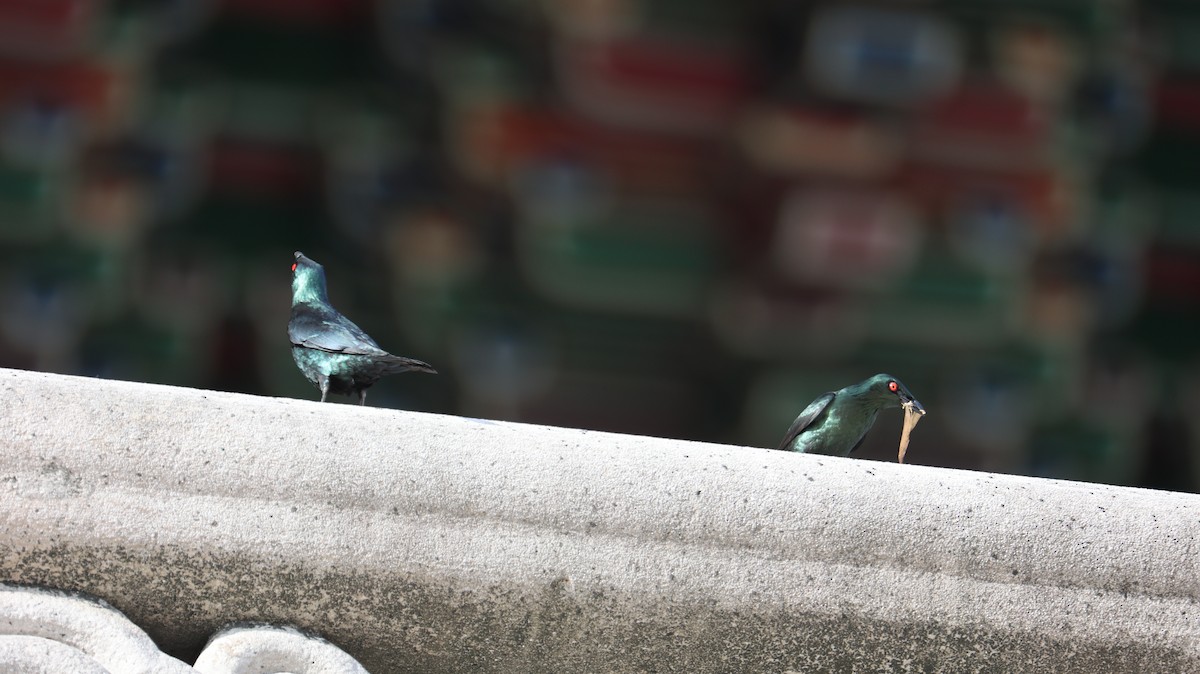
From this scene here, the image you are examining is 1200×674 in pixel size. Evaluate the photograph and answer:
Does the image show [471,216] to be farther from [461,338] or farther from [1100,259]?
[1100,259]

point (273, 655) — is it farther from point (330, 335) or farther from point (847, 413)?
point (847, 413)

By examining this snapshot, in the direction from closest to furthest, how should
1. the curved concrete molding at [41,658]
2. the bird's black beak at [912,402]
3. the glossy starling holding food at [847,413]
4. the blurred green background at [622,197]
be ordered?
the curved concrete molding at [41,658]
the bird's black beak at [912,402]
the glossy starling holding food at [847,413]
the blurred green background at [622,197]

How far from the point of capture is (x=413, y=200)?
7.59 feet

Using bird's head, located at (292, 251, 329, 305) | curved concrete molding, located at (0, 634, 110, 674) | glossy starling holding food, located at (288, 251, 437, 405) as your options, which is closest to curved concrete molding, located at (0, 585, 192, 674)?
curved concrete molding, located at (0, 634, 110, 674)

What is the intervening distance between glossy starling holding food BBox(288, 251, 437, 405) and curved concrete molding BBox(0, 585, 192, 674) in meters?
0.53

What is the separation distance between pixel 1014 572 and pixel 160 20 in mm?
1685

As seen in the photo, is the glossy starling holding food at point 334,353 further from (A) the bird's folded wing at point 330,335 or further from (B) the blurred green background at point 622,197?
(B) the blurred green background at point 622,197

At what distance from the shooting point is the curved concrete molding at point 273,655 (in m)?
0.75

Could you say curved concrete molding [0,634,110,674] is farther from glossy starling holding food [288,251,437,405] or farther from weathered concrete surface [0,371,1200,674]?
glossy starling holding food [288,251,437,405]

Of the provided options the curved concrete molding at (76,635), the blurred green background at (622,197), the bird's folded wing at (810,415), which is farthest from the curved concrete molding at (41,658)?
the blurred green background at (622,197)

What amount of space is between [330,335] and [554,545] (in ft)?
1.94

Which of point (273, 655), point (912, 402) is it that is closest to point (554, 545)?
point (273, 655)

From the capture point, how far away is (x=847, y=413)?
1366 mm

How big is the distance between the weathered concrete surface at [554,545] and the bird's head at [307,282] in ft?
2.07
